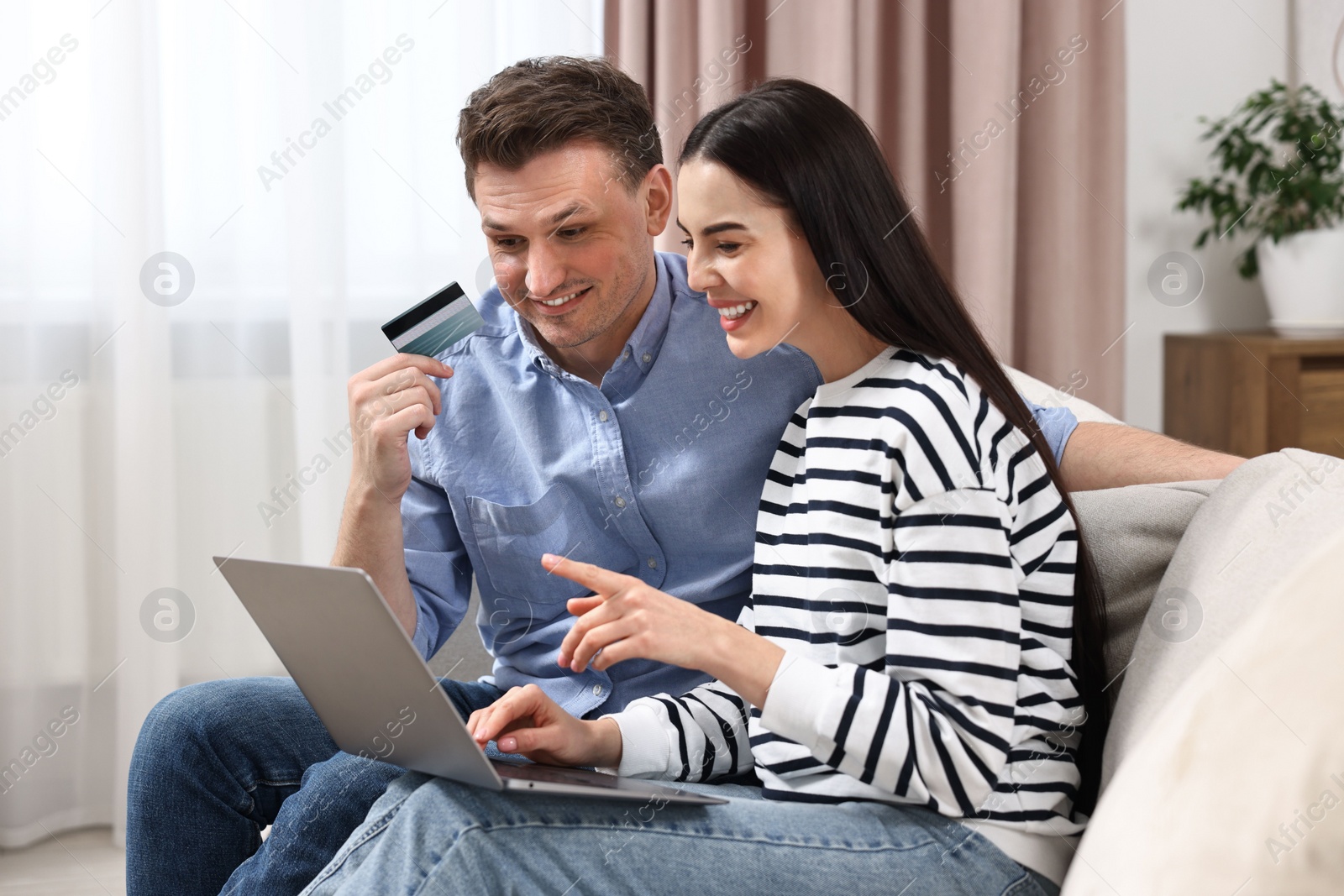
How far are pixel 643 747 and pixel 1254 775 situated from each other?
55 cm

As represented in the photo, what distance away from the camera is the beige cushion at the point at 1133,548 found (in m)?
1.00

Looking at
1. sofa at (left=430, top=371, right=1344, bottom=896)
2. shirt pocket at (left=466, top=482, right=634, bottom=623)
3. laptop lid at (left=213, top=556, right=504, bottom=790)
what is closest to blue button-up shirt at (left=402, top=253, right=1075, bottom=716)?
shirt pocket at (left=466, top=482, right=634, bottom=623)

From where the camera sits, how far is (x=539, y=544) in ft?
3.96

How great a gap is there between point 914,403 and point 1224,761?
1.25ft

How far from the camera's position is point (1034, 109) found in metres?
2.14

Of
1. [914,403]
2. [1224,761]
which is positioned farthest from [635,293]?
[1224,761]

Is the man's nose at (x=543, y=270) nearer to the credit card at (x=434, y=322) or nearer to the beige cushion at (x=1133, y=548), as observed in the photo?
the credit card at (x=434, y=322)

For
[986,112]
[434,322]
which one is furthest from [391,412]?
[986,112]

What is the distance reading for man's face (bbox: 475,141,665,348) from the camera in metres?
1.17

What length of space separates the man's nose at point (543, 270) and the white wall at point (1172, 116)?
5.26ft

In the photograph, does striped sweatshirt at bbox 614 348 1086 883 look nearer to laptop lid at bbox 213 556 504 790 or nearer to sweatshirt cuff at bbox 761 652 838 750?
sweatshirt cuff at bbox 761 652 838 750

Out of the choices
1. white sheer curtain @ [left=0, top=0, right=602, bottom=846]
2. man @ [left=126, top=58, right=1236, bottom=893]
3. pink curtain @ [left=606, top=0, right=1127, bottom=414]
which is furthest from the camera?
pink curtain @ [left=606, top=0, right=1127, bottom=414]

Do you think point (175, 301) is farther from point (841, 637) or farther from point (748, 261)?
point (841, 637)

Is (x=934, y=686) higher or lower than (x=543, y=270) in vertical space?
lower
